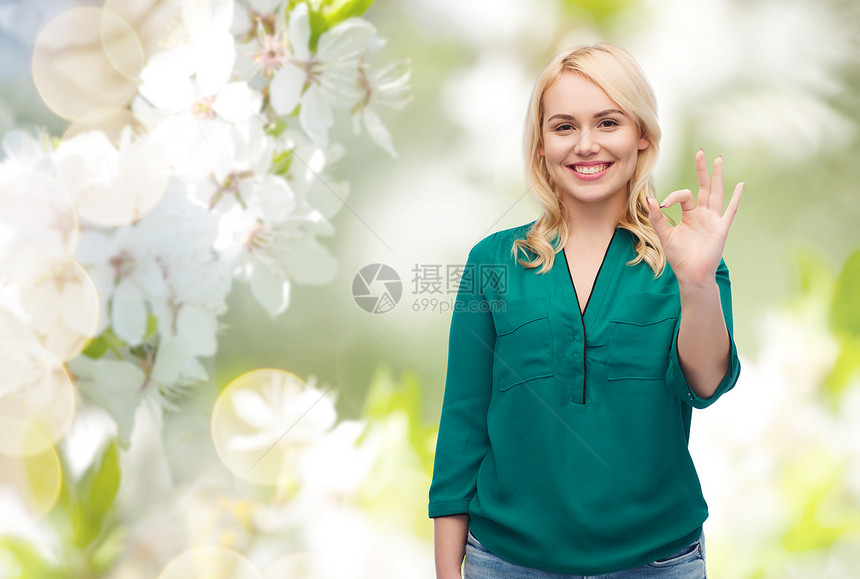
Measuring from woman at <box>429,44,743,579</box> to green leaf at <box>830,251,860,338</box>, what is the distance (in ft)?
1.49

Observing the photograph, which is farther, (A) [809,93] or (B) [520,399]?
(A) [809,93]

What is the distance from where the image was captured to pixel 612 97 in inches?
21.0

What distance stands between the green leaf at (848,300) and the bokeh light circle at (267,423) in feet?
2.22

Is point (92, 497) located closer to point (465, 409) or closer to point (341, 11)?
point (465, 409)

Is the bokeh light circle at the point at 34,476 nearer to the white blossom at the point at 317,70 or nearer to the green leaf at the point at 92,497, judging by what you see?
the green leaf at the point at 92,497

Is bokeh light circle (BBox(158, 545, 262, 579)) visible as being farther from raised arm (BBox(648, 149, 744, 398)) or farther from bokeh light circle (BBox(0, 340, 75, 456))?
raised arm (BBox(648, 149, 744, 398))

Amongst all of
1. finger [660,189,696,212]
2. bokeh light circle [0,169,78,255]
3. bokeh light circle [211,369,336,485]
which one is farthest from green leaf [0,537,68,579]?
finger [660,189,696,212]

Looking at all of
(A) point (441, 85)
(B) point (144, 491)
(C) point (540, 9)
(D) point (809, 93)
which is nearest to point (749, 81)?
(D) point (809, 93)

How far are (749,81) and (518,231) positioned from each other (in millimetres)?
478

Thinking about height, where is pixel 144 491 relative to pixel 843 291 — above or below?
below

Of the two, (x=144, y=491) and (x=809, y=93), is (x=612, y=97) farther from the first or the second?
(x=144, y=491)

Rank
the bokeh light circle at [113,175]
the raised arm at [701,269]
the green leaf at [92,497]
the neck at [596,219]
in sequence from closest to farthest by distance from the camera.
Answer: the raised arm at [701,269] → the neck at [596,219] → the bokeh light circle at [113,175] → the green leaf at [92,497]

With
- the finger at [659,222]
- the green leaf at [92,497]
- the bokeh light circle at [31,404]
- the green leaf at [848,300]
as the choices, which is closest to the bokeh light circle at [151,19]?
the bokeh light circle at [31,404]

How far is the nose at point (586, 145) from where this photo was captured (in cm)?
54
